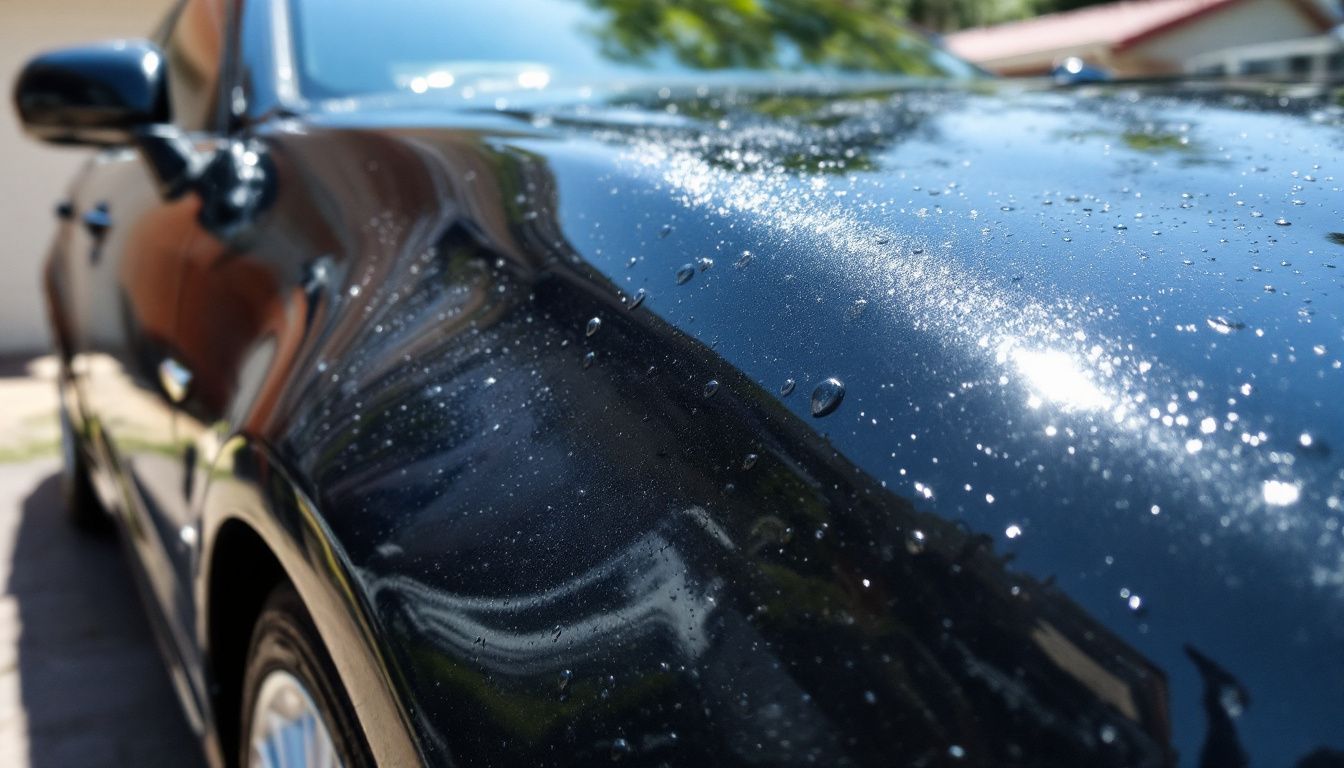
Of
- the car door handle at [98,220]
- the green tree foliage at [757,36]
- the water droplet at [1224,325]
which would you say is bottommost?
the car door handle at [98,220]

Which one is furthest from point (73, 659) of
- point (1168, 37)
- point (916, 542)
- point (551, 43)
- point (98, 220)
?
point (1168, 37)

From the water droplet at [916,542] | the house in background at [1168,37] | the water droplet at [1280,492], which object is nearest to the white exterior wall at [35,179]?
the water droplet at [916,542]

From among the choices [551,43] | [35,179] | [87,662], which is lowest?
[87,662]

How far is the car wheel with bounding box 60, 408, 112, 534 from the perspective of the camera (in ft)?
12.2

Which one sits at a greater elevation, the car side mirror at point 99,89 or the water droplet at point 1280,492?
the car side mirror at point 99,89

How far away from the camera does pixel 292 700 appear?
1368 millimetres

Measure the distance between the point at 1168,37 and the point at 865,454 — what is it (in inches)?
Result: 809

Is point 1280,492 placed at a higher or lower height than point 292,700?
higher

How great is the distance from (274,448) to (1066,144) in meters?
0.94

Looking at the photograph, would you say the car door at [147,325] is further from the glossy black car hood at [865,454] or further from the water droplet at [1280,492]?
the water droplet at [1280,492]

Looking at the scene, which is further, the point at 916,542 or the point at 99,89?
the point at 99,89

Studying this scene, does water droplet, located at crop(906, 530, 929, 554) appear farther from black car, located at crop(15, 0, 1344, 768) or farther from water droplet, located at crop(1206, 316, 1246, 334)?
water droplet, located at crop(1206, 316, 1246, 334)

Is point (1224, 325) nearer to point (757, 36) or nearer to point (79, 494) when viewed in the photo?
point (757, 36)

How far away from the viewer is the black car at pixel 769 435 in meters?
0.70
